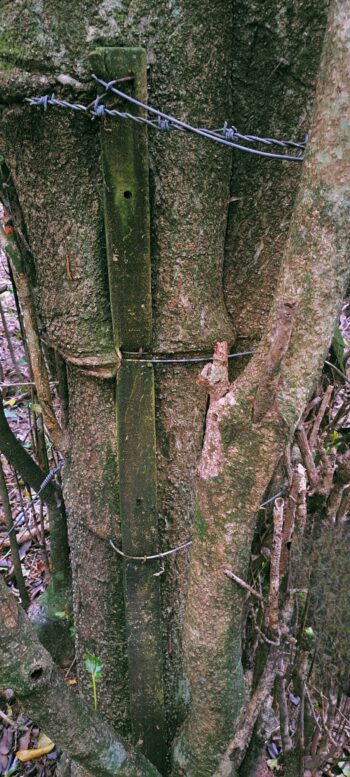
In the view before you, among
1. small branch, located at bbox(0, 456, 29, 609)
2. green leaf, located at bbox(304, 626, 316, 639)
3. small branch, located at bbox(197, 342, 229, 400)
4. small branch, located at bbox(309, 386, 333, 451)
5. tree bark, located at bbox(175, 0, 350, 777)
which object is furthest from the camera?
small branch, located at bbox(0, 456, 29, 609)

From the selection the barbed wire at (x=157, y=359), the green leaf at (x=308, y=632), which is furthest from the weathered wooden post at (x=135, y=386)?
the green leaf at (x=308, y=632)

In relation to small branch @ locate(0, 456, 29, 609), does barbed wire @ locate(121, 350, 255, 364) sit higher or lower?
higher

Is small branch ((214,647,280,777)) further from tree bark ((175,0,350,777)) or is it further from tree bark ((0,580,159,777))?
tree bark ((0,580,159,777))

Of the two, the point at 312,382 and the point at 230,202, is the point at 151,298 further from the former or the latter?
the point at 312,382

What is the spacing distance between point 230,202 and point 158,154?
0.72ft

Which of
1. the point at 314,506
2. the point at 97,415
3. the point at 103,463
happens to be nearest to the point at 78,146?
the point at 97,415

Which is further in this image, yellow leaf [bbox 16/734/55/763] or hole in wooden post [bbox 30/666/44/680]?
yellow leaf [bbox 16/734/55/763]

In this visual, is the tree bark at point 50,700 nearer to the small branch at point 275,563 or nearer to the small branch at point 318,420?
the small branch at point 275,563

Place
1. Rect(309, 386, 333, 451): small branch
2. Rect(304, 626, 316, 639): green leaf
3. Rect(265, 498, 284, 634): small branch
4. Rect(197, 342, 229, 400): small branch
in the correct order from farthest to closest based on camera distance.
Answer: Rect(309, 386, 333, 451): small branch → Rect(304, 626, 316, 639): green leaf → Rect(265, 498, 284, 634): small branch → Rect(197, 342, 229, 400): small branch

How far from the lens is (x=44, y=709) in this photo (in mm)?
1084

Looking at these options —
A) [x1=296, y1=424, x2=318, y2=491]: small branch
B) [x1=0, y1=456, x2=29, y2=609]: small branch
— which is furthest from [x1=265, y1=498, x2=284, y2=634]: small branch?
[x1=0, y1=456, x2=29, y2=609]: small branch

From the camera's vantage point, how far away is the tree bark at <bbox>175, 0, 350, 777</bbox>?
2.82 feet

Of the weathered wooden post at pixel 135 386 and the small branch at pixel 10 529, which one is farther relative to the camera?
the small branch at pixel 10 529

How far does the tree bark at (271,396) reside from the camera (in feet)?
2.82
